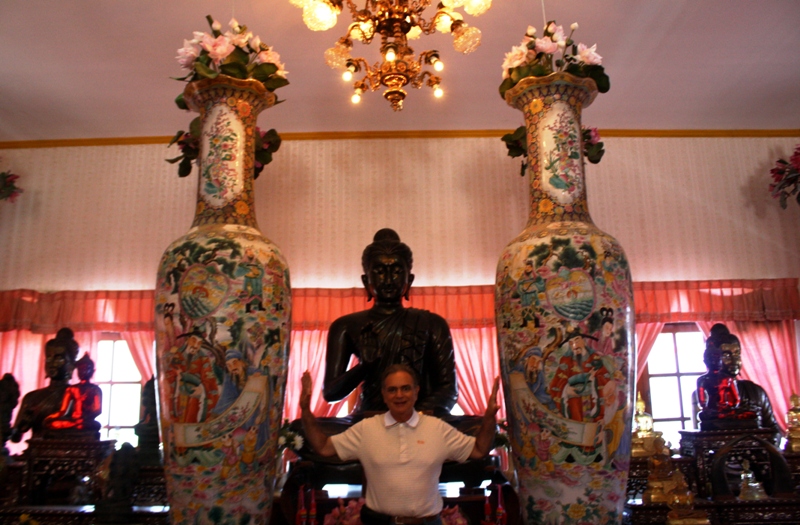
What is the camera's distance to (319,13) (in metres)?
3.46

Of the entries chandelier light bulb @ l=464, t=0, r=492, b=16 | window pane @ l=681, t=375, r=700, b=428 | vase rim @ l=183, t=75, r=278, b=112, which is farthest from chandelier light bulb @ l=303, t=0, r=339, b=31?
window pane @ l=681, t=375, r=700, b=428

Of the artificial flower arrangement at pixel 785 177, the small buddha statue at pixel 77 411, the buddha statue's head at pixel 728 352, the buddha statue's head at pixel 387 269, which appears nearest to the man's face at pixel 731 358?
the buddha statue's head at pixel 728 352

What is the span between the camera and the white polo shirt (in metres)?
1.99

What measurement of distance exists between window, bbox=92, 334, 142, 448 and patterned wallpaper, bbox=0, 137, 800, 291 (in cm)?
61

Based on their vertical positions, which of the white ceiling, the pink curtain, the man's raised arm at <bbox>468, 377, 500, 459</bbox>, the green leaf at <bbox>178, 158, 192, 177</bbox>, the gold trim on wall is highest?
the white ceiling

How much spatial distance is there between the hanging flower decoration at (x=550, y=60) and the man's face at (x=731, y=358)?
2735 millimetres

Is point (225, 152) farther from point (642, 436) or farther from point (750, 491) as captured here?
point (642, 436)

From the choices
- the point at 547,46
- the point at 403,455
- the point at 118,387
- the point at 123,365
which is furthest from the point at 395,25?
the point at 118,387

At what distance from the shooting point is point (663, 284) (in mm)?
5793

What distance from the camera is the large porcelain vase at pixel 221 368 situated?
2279mm

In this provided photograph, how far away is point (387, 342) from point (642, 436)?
7.78 ft

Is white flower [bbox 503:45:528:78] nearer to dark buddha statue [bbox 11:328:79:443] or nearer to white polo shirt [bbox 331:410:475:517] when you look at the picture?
white polo shirt [bbox 331:410:475:517]

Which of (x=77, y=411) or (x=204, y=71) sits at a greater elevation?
(x=204, y=71)

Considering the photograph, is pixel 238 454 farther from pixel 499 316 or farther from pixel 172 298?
pixel 499 316
